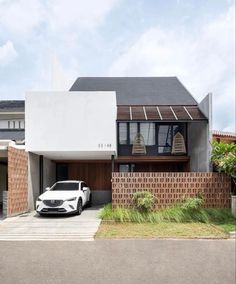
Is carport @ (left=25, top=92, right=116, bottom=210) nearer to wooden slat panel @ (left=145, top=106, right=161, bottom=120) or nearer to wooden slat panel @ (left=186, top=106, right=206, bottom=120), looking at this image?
wooden slat panel @ (left=145, top=106, right=161, bottom=120)

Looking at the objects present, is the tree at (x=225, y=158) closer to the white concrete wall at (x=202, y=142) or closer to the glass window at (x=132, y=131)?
the white concrete wall at (x=202, y=142)

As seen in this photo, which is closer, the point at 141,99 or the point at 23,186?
the point at 23,186

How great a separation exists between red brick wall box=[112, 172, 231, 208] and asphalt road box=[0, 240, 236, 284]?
448 centimetres

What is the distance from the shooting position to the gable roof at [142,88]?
18766mm

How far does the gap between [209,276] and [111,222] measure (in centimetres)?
608

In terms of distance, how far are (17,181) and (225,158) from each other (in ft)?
28.4

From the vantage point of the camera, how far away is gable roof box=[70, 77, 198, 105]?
1877 centimetres

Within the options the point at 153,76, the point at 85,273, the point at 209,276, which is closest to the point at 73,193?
the point at 85,273

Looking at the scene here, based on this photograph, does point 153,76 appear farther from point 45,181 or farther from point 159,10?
point 159,10

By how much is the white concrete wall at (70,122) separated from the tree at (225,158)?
447 centimetres

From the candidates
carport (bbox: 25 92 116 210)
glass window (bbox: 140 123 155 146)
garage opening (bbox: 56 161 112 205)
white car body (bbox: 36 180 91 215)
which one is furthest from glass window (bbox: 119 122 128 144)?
white car body (bbox: 36 180 91 215)

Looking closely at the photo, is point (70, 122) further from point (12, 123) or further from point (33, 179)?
point (12, 123)

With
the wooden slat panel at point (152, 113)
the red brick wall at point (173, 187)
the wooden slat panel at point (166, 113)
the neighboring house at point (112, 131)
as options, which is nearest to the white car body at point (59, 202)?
the red brick wall at point (173, 187)

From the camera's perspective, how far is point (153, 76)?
23094mm
